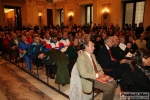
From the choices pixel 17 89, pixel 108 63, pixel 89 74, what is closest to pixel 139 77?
pixel 89 74

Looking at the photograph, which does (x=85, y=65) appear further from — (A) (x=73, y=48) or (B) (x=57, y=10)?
(B) (x=57, y=10)

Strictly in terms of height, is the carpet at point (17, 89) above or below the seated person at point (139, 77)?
below

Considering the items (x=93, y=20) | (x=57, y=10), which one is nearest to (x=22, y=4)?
(x=57, y=10)

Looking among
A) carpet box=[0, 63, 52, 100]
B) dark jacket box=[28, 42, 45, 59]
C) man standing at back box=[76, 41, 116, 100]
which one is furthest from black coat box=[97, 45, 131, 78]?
dark jacket box=[28, 42, 45, 59]

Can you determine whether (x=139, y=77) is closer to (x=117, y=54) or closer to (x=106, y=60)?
(x=106, y=60)

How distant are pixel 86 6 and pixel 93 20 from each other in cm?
222

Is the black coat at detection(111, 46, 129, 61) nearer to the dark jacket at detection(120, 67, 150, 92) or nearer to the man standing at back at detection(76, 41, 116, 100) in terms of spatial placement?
the man standing at back at detection(76, 41, 116, 100)

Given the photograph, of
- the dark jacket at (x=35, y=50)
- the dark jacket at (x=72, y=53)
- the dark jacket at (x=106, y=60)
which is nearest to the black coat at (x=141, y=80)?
the dark jacket at (x=106, y=60)

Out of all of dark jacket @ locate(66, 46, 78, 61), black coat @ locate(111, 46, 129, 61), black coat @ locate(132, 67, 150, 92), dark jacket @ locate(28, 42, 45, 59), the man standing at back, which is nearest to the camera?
black coat @ locate(132, 67, 150, 92)

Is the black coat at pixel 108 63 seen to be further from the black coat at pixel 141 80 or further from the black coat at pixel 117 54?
the black coat at pixel 141 80

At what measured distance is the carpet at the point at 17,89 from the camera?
2.95 metres

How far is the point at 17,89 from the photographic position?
331 cm

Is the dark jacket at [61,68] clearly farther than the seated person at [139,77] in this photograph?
Yes

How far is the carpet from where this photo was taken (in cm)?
295
